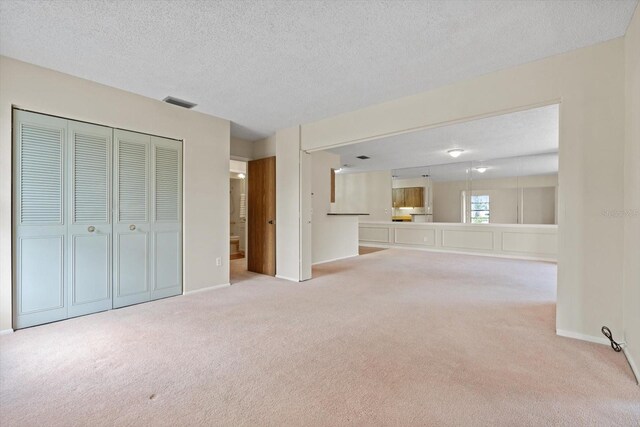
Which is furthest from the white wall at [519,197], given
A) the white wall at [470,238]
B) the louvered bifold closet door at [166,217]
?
the louvered bifold closet door at [166,217]

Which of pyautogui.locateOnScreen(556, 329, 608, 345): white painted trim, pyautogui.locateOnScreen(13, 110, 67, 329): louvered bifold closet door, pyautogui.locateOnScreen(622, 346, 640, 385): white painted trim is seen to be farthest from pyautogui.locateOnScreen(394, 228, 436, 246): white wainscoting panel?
pyautogui.locateOnScreen(13, 110, 67, 329): louvered bifold closet door

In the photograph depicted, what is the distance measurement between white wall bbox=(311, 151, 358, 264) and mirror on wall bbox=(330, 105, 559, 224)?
0.42m

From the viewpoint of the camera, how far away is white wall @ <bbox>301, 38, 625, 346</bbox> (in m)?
2.32

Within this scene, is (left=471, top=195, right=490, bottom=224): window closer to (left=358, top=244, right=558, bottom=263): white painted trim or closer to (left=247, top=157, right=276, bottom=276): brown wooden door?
(left=358, top=244, right=558, bottom=263): white painted trim

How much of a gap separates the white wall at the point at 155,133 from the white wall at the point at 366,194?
569 centimetres

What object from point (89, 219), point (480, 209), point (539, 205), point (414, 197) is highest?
point (414, 197)

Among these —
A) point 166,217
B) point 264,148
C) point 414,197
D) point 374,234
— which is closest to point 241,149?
point 264,148

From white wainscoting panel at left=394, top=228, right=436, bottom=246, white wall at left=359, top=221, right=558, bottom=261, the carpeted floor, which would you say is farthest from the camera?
white wainscoting panel at left=394, top=228, right=436, bottom=246

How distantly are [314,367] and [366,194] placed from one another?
7.99 m

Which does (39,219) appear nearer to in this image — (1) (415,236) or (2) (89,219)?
(2) (89,219)

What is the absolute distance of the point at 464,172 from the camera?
888 cm

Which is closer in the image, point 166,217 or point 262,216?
point 166,217

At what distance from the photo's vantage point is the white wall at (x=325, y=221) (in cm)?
620

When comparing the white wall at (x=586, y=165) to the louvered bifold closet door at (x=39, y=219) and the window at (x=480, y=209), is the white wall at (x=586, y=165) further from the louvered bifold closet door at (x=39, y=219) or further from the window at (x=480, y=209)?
the window at (x=480, y=209)
